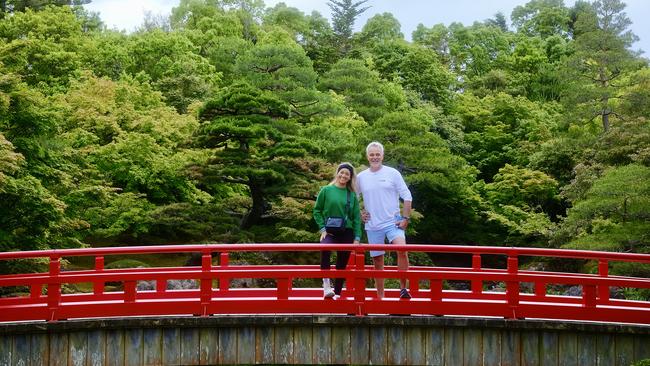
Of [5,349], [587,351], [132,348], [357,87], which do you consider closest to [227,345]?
[132,348]

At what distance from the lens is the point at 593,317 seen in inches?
360

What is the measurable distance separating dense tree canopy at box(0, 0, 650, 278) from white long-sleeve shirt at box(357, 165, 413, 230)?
9662mm

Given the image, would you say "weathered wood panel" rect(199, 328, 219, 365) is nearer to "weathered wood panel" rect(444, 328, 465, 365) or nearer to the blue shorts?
the blue shorts

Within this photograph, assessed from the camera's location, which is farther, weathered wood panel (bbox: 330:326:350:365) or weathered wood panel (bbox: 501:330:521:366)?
weathered wood panel (bbox: 330:326:350:365)

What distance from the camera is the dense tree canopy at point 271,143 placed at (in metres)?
20.2

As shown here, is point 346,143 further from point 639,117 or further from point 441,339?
point 441,339

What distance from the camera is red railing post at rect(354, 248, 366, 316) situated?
9211mm

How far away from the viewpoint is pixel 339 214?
944cm

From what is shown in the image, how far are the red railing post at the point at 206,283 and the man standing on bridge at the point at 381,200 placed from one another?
1787mm

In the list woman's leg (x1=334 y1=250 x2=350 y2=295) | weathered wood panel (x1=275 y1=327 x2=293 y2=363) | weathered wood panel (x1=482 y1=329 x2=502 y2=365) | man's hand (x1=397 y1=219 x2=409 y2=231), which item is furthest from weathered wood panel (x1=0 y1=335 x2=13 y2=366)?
weathered wood panel (x1=482 y1=329 x2=502 y2=365)

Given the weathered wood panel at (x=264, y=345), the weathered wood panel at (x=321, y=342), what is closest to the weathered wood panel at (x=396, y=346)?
the weathered wood panel at (x=321, y=342)

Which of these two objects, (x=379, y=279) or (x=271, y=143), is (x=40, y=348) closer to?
(x=379, y=279)

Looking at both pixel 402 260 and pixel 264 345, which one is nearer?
pixel 264 345

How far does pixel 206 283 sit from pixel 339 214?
1655mm
